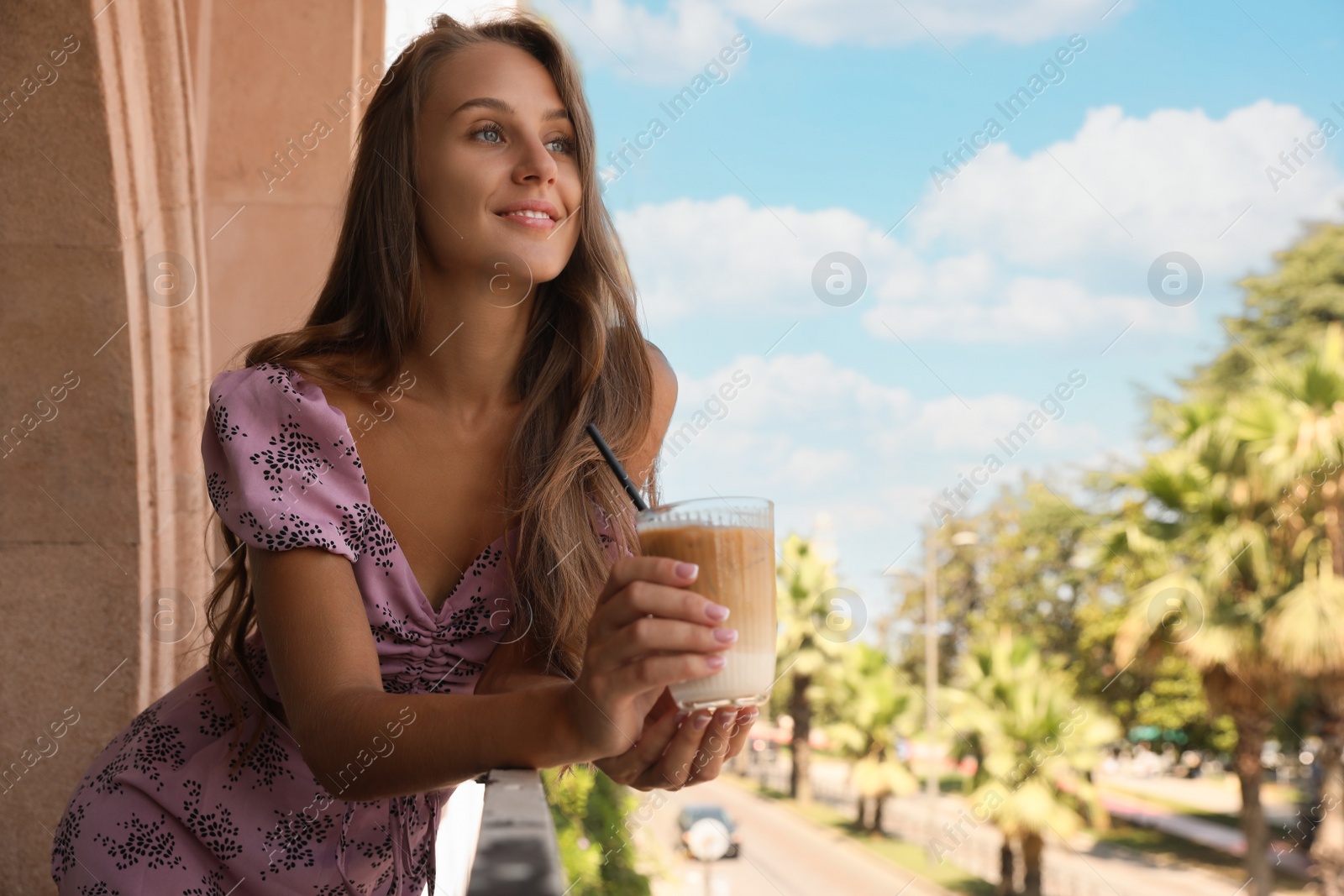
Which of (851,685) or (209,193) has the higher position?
(209,193)

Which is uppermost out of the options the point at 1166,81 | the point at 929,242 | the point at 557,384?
the point at 1166,81

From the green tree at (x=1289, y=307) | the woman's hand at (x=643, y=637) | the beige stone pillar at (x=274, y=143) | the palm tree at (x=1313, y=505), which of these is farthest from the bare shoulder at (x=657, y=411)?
the green tree at (x=1289, y=307)

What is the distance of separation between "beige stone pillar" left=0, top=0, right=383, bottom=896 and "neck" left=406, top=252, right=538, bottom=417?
139cm

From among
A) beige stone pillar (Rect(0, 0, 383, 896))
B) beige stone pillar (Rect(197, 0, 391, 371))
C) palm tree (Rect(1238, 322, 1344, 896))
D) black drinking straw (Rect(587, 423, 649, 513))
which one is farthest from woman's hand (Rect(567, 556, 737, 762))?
palm tree (Rect(1238, 322, 1344, 896))

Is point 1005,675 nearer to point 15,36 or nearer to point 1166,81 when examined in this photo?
point 15,36

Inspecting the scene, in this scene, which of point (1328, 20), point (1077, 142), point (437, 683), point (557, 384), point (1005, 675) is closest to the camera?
point (437, 683)

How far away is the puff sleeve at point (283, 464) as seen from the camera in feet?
5.10

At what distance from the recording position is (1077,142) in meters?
74.1

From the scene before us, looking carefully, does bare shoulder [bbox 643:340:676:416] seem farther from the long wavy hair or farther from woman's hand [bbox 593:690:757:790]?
woman's hand [bbox 593:690:757:790]

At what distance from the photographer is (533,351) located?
2.13 meters

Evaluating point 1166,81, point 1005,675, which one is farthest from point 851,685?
point 1166,81

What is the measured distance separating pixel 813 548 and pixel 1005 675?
9.34m

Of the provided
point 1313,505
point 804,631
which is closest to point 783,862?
point 804,631

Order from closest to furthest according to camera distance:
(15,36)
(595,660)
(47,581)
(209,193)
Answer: (595,660) < (15,36) < (47,581) < (209,193)
